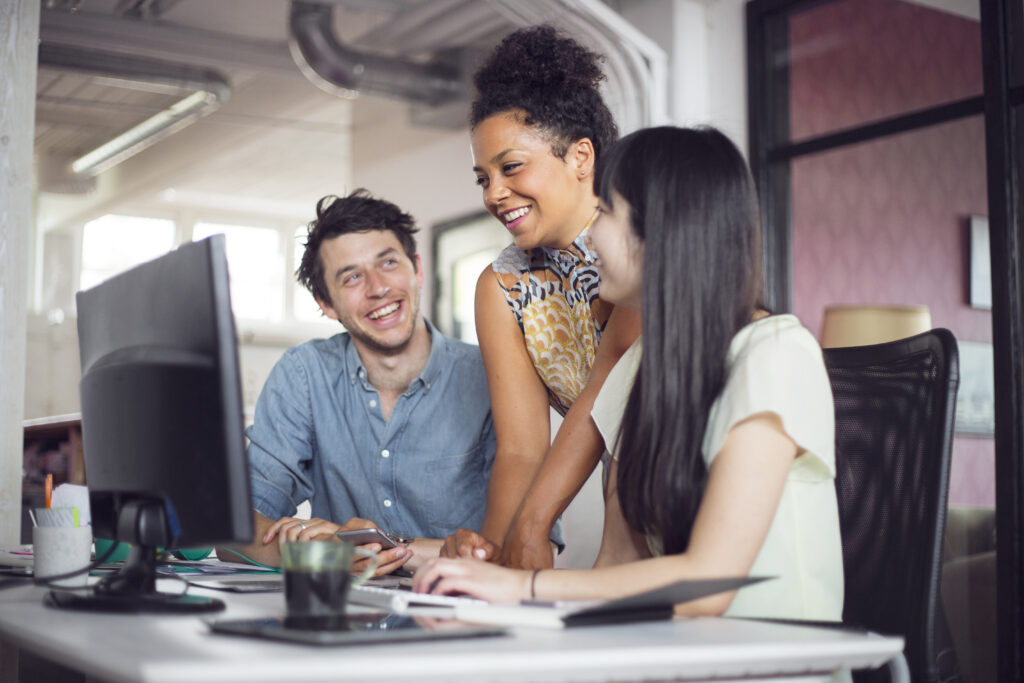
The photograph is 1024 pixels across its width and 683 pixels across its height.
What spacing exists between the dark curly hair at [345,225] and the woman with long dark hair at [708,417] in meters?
1.03

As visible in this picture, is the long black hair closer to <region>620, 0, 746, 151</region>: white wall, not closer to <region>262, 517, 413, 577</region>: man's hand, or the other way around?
<region>262, 517, 413, 577</region>: man's hand

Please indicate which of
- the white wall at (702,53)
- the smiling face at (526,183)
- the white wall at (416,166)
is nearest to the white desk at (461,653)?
the smiling face at (526,183)

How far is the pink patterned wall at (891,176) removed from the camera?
332 cm

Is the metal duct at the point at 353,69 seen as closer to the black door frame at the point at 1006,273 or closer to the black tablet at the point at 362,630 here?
the black door frame at the point at 1006,273

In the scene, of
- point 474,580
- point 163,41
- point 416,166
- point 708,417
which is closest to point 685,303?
point 708,417

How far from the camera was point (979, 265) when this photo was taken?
3275 mm

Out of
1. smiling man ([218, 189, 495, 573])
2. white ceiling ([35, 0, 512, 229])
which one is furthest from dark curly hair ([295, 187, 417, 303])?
white ceiling ([35, 0, 512, 229])

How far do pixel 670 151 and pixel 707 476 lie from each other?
39 cm

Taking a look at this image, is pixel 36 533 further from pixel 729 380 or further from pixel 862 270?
pixel 862 270

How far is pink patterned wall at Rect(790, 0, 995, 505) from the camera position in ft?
10.9

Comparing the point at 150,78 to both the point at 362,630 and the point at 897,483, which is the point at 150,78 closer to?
the point at 897,483

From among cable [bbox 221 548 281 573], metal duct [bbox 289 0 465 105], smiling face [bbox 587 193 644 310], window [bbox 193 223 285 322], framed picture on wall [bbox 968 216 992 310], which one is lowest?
cable [bbox 221 548 281 573]

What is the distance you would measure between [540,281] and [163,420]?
98 centimetres

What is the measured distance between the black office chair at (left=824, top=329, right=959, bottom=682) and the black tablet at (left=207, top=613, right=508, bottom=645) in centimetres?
63
